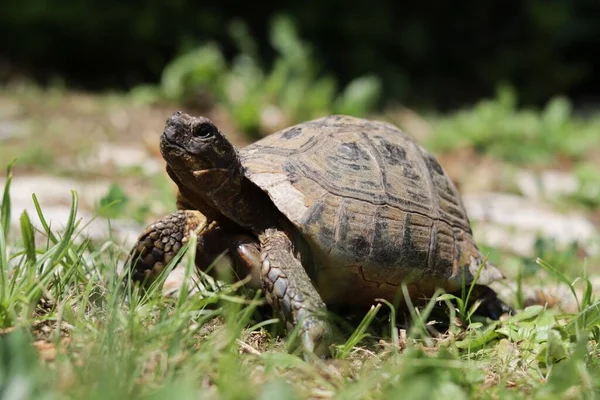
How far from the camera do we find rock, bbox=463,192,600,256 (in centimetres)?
423

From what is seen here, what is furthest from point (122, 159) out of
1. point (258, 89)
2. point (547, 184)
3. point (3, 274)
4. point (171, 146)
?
point (547, 184)

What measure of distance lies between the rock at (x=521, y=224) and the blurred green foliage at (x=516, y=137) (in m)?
1.41

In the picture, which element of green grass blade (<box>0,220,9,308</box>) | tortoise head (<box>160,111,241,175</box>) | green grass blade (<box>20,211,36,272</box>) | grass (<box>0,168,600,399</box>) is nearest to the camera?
grass (<box>0,168,600,399</box>)

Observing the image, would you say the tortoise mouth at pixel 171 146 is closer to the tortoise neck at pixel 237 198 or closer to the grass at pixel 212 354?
the tortoise neck at pixel 237 198

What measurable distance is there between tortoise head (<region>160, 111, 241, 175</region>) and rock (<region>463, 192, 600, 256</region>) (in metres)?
2.23

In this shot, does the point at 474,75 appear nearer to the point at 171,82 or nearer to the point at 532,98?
the point at 532,98

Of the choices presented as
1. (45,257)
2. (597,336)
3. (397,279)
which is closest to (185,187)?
(45,257)

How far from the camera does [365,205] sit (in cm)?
252

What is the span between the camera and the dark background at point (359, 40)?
28.3 feet

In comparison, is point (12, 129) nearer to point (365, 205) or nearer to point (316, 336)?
point (365, 205)

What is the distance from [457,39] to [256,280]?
384 inches

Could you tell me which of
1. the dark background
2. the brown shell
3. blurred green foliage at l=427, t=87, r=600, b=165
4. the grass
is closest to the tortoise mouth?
the brown shell

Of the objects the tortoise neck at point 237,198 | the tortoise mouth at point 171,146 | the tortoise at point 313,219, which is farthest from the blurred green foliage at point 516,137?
the tortoise mouth at point 171,146

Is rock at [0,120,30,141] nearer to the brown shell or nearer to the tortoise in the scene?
the tortoise
